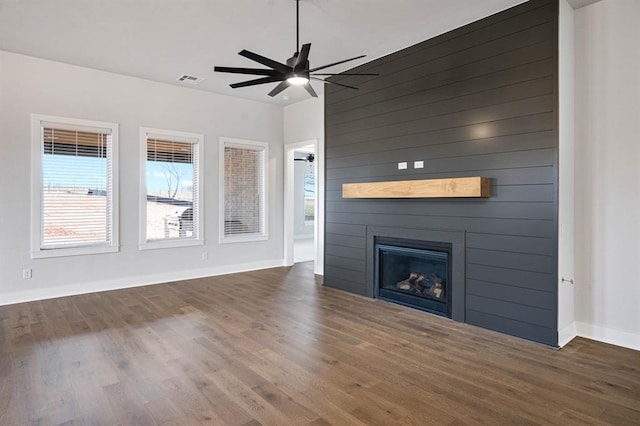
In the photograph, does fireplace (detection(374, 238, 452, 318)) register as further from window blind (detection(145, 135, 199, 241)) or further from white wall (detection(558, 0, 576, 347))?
window blind (detection(145, 135, 199, 241))

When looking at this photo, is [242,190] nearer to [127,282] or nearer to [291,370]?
[127,282]

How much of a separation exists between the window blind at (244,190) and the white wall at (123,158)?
0.22 metres

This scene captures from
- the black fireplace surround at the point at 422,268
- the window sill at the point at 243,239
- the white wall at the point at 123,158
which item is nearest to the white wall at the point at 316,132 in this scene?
the white wall at the point at 123,158

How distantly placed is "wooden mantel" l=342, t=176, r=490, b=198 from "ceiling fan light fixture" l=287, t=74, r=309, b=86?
5.70 feet

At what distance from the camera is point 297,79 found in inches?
140

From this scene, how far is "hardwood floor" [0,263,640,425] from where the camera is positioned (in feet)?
7.74

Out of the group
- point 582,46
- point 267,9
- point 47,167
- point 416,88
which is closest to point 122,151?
point 47,167

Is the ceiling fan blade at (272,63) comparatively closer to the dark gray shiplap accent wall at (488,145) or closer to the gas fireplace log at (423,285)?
the dark gray shiplap accent wall at (488,145)

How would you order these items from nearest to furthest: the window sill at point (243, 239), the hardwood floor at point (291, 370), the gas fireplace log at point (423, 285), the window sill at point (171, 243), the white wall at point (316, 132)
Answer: the hardwood floor at point (291, 370)
the gas fireplace log at point (423, 285)
the window sill at point (171, 243)
the white wall at point (316, 132)
the window sill at point (243, 239)

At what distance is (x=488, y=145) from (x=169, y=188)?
4.92m

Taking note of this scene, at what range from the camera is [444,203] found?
4.28m

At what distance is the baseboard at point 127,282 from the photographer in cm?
495

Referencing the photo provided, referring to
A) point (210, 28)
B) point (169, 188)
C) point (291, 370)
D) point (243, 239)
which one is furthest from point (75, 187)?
point (291, 370)

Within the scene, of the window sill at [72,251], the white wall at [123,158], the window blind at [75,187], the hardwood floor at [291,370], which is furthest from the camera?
the window blind at [75,187]
